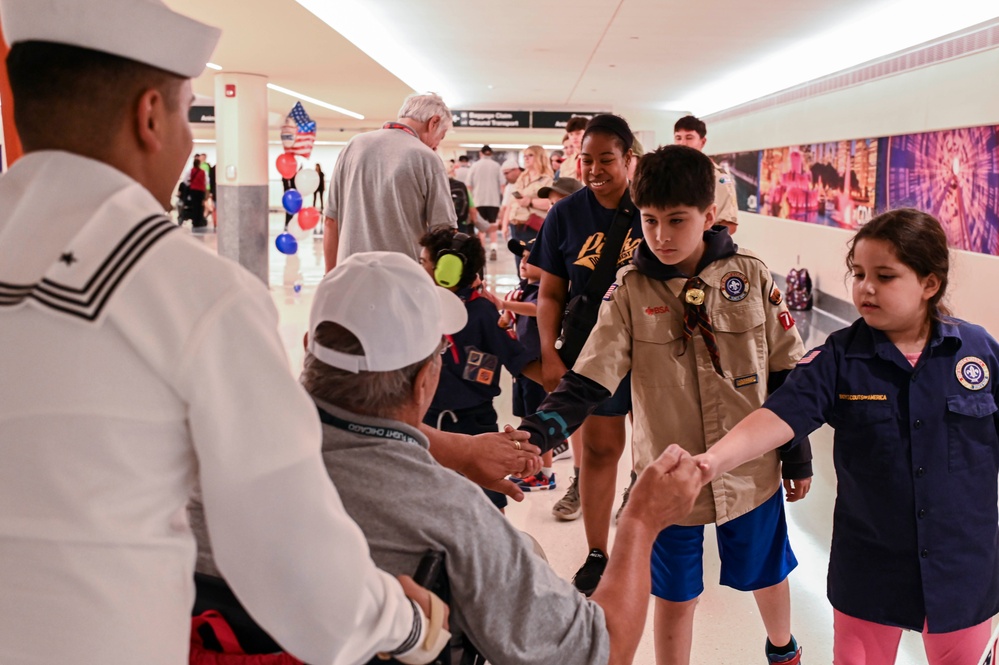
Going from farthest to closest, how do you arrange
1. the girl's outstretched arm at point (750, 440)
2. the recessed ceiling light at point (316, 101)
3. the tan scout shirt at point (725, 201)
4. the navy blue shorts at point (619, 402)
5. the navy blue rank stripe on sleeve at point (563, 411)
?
the recessed ceiling light at point (316, 101), the tan scout shirt at point (725, 201), the navy blue shorts at point (619, 402), the navy blue rank stripe on sleeve at point (563, 411), the girl's outstretched arm at point (750, 440)

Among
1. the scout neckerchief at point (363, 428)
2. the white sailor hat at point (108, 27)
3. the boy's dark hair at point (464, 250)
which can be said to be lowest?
the scout neckerchief at point (363, 428)

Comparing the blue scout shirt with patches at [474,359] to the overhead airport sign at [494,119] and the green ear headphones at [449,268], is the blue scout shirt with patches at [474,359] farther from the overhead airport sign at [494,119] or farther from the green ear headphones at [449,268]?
the overhead airport sign at [494,119]

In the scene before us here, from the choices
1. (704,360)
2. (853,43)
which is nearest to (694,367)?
(704,360)

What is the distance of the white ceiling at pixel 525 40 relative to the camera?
801 cm

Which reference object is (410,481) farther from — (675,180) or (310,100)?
(310,100)

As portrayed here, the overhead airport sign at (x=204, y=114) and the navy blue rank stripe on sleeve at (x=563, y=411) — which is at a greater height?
the overhead airport sign at (x=204, y=114)

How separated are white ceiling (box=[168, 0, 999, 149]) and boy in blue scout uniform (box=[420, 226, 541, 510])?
3303 millimetres

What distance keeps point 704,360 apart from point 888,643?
0.80m

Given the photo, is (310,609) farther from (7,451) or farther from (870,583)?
(870,583)

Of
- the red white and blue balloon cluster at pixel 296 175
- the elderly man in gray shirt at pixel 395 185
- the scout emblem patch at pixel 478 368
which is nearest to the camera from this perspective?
the scout emblem patch at pixel 478 368

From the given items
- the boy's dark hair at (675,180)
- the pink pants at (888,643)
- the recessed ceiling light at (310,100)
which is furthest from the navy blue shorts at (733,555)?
the recessed ceiling light at (310,100)

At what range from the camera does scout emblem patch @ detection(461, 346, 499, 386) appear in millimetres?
2996

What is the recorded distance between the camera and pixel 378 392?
1328 millimetres

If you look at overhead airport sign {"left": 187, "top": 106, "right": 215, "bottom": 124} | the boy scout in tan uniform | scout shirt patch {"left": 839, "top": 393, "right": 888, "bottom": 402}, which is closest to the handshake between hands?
scout shirt patch {"left": 839, "top": 393, "right": 888, "bottom": 402}
